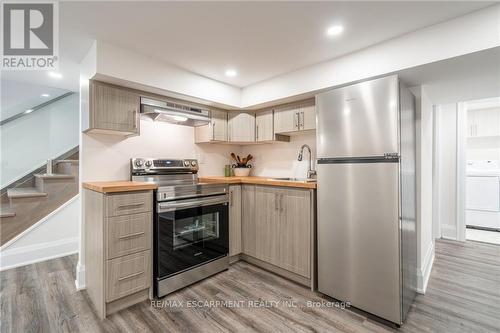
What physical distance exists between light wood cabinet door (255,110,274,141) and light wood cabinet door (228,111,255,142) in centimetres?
7

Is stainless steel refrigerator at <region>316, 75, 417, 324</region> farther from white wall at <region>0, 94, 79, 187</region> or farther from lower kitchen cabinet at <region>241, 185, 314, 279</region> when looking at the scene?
white wall at <region>0, 94, 79, 187</region>

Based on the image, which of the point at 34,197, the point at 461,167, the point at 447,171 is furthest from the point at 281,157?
the point at 34,197

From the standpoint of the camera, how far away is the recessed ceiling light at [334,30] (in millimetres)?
1822

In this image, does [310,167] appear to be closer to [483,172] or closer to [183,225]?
[183,225]

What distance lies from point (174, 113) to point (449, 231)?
4.77 meters

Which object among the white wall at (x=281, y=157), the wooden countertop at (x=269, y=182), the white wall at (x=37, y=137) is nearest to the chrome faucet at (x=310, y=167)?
the white wall at (x=281, y=157)

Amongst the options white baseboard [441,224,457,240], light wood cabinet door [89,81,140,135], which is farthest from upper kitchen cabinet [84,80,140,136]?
white baseboard [441,224,457,240]

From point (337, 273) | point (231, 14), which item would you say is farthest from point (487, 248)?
point (231, 14)

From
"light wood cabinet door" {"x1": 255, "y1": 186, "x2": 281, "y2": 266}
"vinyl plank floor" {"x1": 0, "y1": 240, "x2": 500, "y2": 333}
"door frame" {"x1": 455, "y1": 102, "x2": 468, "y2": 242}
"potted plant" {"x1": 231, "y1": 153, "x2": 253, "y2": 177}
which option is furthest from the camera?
"door frame" {"x1": 455, "y1": 102, "x2": 468, "y2": 242}

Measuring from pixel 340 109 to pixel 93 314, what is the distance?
2765mm

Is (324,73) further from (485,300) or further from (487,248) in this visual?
(487,248)

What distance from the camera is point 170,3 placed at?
1.56 m

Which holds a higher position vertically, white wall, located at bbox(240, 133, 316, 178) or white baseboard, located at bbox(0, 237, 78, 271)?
white wall, located at bbox(240, 133, 316, 178)

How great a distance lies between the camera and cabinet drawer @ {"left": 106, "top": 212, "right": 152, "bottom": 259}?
76.0 inches
